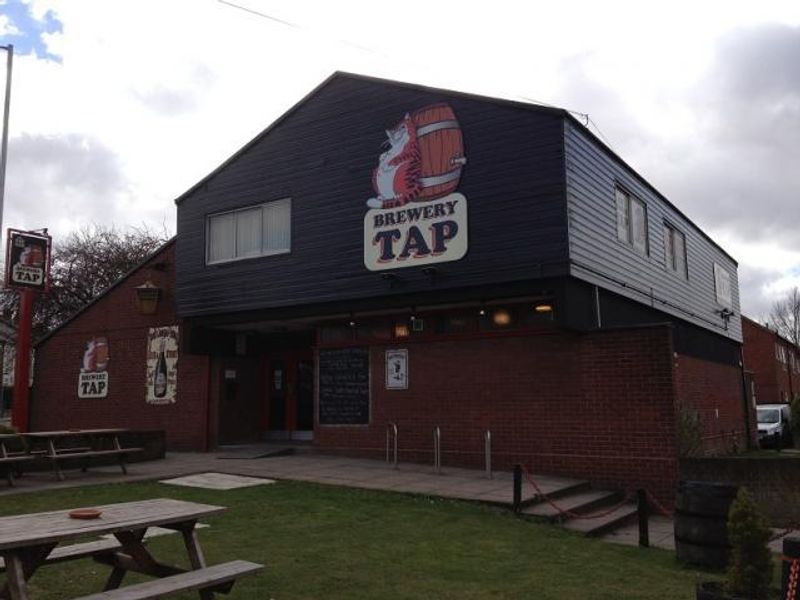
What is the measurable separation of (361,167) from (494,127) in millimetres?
3045

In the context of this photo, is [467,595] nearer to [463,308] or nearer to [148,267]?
[463,308]

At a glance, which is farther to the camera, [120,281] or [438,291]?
[120,281]

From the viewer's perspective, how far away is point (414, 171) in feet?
47.4

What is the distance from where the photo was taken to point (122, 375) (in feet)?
63.1

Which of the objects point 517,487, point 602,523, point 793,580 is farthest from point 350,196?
point 793,580

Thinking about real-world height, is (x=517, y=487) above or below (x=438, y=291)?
below

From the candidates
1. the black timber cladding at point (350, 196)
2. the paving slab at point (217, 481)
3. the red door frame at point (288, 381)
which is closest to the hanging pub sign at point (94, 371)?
the black timber cladding at point (350, 196)

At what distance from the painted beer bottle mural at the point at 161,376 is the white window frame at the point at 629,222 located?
442 inches

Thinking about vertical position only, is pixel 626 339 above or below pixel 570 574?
above

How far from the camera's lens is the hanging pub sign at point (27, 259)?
54.1 feet

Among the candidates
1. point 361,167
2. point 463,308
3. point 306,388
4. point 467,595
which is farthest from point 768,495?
point 306,388

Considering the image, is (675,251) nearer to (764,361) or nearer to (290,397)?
(290,397)

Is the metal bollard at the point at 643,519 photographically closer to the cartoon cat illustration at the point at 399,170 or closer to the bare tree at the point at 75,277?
the cartoon cat illustration at the point at 399,170

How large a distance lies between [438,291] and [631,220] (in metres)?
5.36
